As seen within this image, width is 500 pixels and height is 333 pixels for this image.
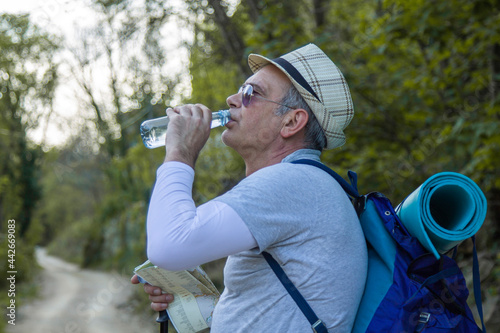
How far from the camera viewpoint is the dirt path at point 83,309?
10.6m

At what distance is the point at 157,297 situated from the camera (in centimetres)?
179

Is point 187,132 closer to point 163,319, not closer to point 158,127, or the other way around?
point 158,127

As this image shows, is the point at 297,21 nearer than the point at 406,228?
No

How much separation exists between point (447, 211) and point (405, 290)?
0.30 metres

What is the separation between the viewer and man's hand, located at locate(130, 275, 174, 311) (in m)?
1.78

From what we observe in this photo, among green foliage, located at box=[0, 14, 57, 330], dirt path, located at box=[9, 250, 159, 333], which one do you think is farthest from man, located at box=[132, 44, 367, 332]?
green foliage, located at box=[0, 14, 57, 330]

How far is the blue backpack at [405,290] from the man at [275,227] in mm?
33

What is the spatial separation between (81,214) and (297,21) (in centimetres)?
3383

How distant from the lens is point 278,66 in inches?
66.1

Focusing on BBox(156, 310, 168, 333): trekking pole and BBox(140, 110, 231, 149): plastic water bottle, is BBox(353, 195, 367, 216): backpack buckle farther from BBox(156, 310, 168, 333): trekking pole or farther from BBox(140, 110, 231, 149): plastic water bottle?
BBox(156, 310, 168, 333): trekking pole

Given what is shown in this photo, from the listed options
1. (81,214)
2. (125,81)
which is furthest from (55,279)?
(81,214)

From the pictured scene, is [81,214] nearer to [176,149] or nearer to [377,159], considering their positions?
[377,159]

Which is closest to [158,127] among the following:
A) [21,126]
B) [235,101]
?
[235,101]

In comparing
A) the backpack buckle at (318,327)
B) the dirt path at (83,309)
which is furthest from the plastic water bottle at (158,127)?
the dirt path at (83,309)
